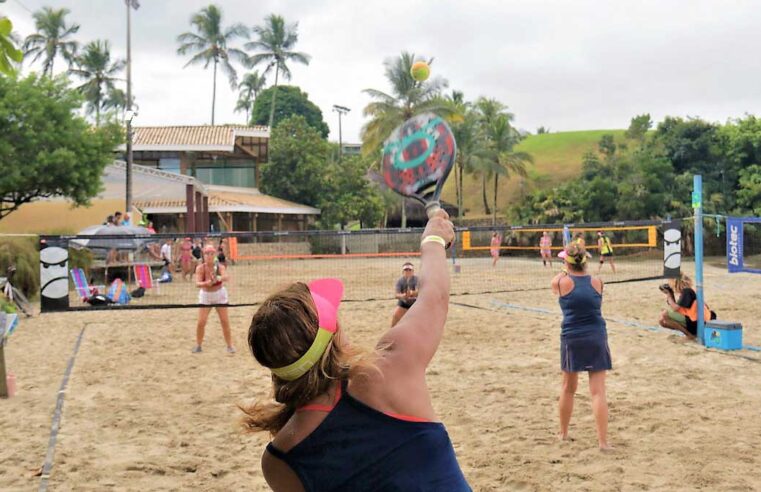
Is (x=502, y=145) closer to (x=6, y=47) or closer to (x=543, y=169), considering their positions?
(x=543, y=169)

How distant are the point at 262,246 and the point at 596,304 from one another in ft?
92.1

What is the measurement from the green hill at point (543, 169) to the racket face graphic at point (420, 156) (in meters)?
43.8

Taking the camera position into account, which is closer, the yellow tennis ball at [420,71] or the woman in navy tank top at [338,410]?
the woman in navy tank top at [338,410]

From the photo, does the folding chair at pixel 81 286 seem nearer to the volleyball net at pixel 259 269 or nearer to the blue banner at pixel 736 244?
the volleyball net at pixel 259 269

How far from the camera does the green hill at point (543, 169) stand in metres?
54.0

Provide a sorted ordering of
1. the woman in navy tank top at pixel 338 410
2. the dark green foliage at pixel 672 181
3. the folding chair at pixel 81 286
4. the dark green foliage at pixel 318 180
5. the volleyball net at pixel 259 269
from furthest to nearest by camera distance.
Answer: the dark green foliage at pixel 318 180 < the dark green foliage at pixel 672 181 < the folding chair at pixel 81 286 < the volleyball net at pixel 259 269 < the woman in navy tank top at pixel 338 410

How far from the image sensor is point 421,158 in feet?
8.95

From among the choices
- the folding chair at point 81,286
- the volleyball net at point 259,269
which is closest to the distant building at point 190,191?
the volleyball net at point 259,269

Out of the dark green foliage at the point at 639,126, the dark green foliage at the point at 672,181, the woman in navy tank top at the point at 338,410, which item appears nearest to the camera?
the woman in navy tank top at the point at 338,410

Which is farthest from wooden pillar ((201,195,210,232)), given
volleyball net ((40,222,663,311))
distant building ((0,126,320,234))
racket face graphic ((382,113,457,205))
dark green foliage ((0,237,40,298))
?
racket face graphic ((382,113,457,205))

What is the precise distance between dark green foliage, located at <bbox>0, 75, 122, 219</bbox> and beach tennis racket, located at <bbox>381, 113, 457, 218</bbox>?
19.1 metres

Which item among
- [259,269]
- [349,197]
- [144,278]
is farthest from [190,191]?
[349,197]

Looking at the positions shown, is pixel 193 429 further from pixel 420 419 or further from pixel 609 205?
pixel 609 205

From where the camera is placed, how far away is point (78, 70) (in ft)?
156
